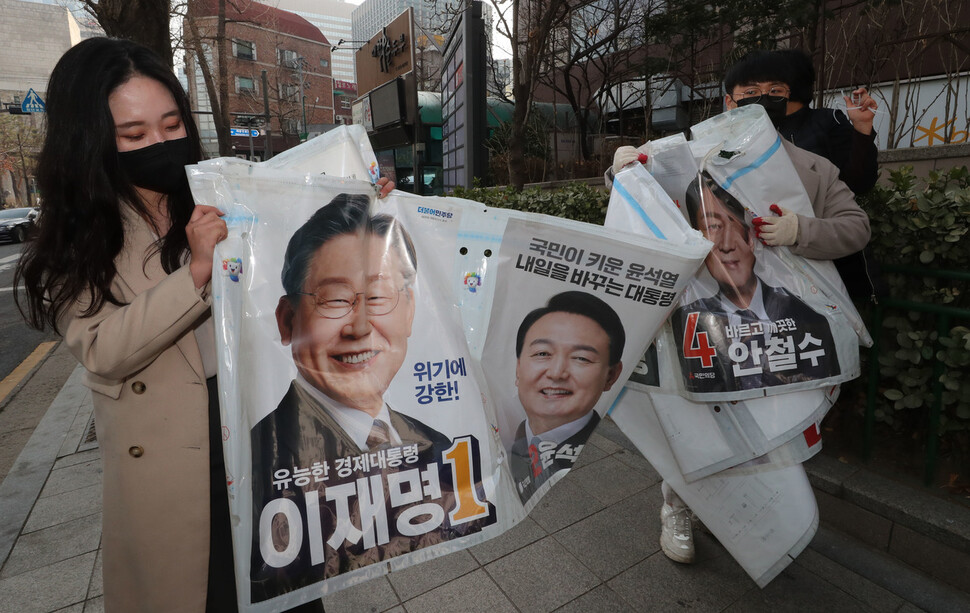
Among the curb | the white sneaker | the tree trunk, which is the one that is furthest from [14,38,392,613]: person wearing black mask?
the tree trunk

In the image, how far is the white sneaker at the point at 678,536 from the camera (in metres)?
2.47

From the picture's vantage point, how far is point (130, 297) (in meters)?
1.36

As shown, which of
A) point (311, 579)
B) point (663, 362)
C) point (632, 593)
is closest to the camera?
point (311, 579)

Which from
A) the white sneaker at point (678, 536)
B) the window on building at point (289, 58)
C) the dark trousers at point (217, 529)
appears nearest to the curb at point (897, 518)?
the white sneaker at point (678, 536)

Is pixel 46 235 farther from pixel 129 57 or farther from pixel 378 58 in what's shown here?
pixel 378 58

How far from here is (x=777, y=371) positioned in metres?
1.78

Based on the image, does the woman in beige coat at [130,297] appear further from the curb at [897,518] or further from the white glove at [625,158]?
the curb at [897,518]

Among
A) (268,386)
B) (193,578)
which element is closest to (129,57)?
(268,386)

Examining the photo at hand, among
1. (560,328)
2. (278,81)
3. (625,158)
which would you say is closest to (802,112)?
(625,158)

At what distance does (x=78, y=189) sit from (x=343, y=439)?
874 millimetres

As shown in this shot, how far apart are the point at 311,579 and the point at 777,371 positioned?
1.47 metres

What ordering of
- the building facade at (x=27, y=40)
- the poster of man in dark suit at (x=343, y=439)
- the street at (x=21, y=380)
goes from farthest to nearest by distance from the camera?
the building facade at (x=27, y=40)
the street at (x=21, y=380)
the poster of man in dark suit at (x=343, y=439)

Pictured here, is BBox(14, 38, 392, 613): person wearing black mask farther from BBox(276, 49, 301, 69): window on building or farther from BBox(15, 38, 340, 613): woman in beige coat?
BBox(276, 49, 301, 69): window on building

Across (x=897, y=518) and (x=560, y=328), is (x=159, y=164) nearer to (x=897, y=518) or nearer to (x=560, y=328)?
(x=560, y=328)
